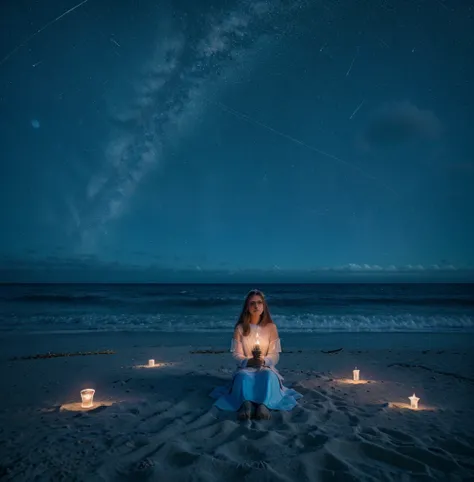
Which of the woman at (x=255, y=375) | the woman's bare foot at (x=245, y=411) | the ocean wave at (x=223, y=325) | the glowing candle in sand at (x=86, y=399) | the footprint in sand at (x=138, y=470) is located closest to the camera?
the footprint in sand at (x=138, y=470)

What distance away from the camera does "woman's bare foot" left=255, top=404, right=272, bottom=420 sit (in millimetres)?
4672

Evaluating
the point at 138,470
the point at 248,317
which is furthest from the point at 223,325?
the point at 138,470

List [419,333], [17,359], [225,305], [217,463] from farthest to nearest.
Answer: [225,305], [419,333], [17,359], [217,463]

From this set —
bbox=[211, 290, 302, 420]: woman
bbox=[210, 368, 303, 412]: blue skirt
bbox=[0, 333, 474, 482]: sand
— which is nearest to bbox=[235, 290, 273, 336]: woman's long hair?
bbox=[211, 290, 302, 420]: woman

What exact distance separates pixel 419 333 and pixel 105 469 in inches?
601

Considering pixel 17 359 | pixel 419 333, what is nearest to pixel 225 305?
pixel 419 333

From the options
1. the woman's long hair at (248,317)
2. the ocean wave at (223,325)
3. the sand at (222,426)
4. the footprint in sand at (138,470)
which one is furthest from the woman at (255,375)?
the ocean wave at (223,325)

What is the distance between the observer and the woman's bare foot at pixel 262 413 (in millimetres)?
4672

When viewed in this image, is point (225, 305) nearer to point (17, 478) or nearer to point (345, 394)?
point (345, 394)

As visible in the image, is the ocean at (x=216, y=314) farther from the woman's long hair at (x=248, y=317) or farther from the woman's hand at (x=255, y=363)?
the woman's hand at (x=255, y=363)

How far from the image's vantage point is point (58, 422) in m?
4.69

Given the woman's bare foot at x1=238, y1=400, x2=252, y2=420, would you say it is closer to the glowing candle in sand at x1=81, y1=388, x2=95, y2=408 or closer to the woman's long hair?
the woman's long hair

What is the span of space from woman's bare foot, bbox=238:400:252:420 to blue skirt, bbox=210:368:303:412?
0.30 ft

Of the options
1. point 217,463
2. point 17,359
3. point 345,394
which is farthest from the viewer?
point 17,359
